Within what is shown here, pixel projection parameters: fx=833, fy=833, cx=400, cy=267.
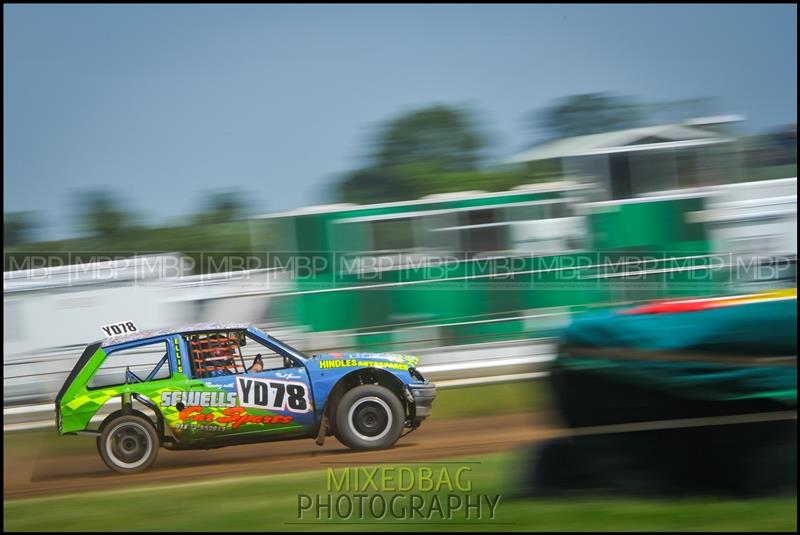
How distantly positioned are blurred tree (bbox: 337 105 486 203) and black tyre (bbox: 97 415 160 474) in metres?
7.72

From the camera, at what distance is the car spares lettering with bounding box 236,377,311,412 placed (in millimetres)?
6434

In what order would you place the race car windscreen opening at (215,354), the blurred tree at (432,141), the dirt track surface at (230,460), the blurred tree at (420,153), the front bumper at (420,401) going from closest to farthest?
the dirt track surface at (230,460)
the race car windscreen opening at (215,354)
the front bumper at (420,401)
the blurred tree at (420,153)
the blurred tree at (432,141)

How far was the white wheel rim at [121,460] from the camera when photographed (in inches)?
251

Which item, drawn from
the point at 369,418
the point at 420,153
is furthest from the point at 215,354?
the point at 420,153

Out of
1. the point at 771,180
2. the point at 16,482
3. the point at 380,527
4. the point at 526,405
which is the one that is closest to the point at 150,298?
the point at 16,482

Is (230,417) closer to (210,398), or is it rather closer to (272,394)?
(210,398)

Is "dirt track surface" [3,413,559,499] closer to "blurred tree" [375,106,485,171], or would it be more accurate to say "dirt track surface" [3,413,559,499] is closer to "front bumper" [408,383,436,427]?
"front bumper" [408,383,436,427]

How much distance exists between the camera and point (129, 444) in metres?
6.41

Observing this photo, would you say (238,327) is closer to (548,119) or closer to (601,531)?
(601,531)

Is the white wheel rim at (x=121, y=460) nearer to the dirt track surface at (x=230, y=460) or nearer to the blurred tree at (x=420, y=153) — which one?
the dirt track surface at (x=230, y=460)

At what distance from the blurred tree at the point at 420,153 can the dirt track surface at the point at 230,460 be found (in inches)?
291

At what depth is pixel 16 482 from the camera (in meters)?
6.91

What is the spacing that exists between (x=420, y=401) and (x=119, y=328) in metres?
2.51

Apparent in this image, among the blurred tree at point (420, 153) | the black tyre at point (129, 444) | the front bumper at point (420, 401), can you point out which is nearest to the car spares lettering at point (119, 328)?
the black tyre at point (129, 444)
